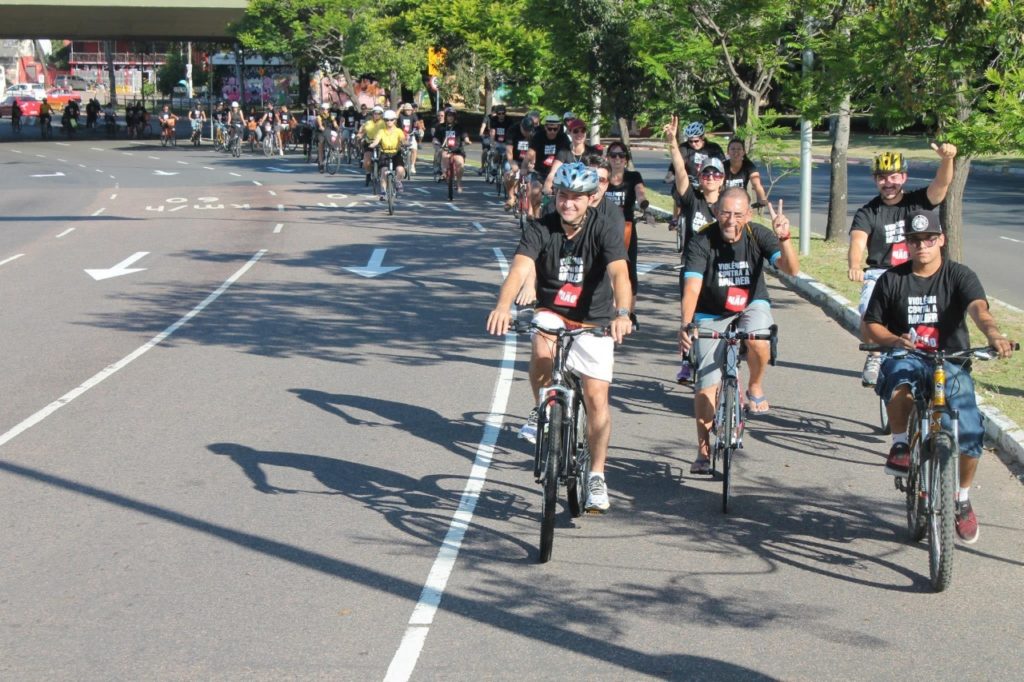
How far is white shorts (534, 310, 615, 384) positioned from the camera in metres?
7.46

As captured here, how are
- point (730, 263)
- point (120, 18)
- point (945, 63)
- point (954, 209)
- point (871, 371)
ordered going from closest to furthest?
1. point (730, 263)
2. point (871, 371)
3. point (945, 63)
4. point (954, 209)
5. point (120, 18)

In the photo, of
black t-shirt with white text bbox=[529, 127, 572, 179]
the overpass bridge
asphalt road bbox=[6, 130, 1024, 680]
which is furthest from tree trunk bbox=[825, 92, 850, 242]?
the overpass bridge

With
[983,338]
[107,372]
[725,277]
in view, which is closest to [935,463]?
[725,277]

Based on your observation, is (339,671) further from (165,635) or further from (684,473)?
(684,473)

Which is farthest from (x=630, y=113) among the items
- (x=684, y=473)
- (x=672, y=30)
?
(x=684, y=473)

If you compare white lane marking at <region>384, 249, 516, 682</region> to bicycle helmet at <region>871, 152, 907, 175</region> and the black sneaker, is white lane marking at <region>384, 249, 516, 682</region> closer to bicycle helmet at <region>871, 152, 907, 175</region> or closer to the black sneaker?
the black sneaker

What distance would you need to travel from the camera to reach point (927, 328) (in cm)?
716

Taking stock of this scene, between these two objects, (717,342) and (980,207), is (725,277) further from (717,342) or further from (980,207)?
(980,207)

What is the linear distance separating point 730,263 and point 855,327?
18.7 feet

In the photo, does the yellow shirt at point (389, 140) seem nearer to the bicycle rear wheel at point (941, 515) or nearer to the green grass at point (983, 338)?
the green grass at point (983, 338)

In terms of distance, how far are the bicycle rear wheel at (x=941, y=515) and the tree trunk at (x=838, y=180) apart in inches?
532

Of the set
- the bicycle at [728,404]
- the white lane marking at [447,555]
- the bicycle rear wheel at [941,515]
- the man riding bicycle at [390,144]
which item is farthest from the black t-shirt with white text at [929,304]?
the man riding bicycle at [390,144]

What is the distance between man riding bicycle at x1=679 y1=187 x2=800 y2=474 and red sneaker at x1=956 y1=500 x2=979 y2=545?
5.85 feet

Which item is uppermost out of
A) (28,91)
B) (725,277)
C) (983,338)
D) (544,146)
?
(28,91)
